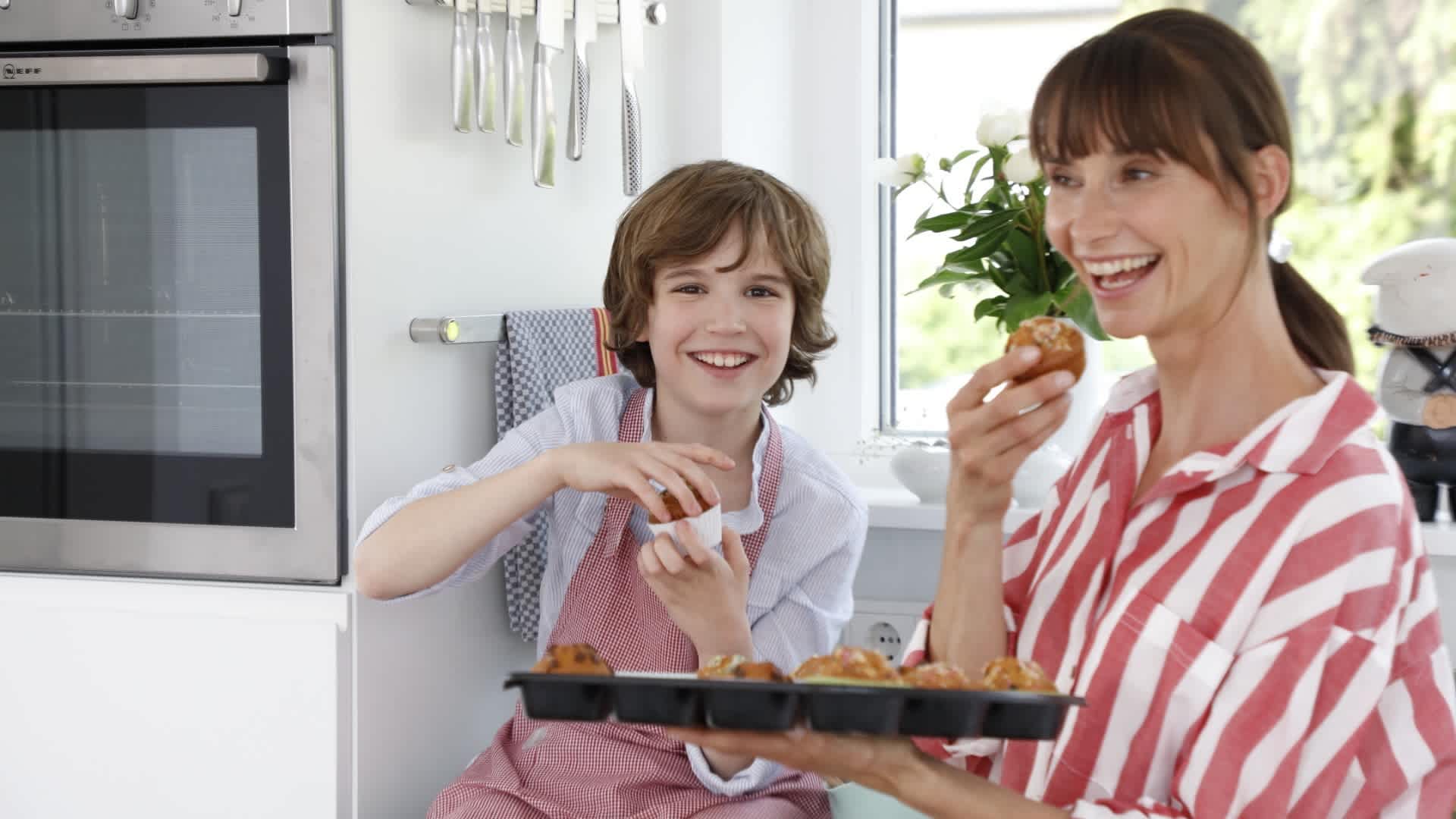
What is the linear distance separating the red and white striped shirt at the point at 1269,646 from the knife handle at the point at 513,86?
944mm

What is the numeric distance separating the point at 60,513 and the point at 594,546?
602mm

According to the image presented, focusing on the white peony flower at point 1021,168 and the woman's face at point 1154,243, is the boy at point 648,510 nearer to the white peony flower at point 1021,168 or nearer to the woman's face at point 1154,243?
the white peony flower at point 1021,168

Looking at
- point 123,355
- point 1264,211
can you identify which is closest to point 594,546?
point 123,355

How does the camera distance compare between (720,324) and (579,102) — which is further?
(579,102)

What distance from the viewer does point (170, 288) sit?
60.8 inches

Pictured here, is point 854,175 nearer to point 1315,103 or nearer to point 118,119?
point 1315,103

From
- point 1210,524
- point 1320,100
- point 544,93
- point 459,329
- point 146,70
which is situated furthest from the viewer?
point 1320,100

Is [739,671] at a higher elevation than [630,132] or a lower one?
lower

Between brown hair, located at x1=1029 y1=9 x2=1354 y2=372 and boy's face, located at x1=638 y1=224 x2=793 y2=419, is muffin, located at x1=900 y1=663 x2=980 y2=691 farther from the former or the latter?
boy's face, located at x1=638 y1=224 x2=793 y2=419

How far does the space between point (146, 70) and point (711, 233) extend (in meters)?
0.62

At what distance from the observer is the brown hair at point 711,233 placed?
1.52 meters

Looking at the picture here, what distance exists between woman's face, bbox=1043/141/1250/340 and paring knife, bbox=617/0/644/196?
0.92 meters

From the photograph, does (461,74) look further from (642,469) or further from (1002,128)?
(1002,128)

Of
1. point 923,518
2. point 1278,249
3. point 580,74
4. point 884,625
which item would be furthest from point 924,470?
point 1278,249
